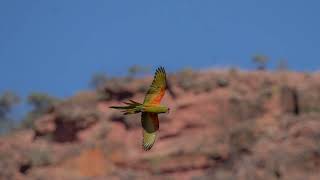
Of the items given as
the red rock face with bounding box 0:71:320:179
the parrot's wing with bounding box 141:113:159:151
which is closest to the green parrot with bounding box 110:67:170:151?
the parrot's wing with bounding box 141:113:159:151

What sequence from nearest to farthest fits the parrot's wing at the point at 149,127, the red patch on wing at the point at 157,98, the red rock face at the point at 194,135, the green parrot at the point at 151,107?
the green parrot at the point at 151,107
the red patch on wing at the point at 157,98
the parrot's wing at the point at 149,127
the red rock face at the point at 194,135

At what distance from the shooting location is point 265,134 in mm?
28875

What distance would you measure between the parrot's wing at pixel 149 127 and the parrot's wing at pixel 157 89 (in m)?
0.19

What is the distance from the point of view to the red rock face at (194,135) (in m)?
27.8

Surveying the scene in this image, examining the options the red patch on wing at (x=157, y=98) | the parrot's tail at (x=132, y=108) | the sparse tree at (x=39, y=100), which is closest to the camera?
the parrot's tail at (x=132, y=108)

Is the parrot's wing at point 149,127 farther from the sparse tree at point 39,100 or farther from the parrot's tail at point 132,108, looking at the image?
the sparse tree at point 39,100

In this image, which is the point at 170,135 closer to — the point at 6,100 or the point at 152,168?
the point at 152,168

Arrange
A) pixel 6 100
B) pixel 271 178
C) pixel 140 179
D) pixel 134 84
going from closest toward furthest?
1. pixel 271 178
2. pixel 140 179
3. pixel 134 84
4. pixel 6 100

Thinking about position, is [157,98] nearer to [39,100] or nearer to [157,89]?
[157,89]

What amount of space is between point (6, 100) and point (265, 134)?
1011 inches

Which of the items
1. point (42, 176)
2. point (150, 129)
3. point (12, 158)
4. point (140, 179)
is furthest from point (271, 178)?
point (150, 129)

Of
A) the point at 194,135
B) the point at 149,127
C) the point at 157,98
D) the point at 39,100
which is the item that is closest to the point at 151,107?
the point at 157,98

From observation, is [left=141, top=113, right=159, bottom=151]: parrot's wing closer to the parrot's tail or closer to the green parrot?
the green parrot

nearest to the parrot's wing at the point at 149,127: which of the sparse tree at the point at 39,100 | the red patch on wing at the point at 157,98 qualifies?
the red patch on wing at the point at 157,98
